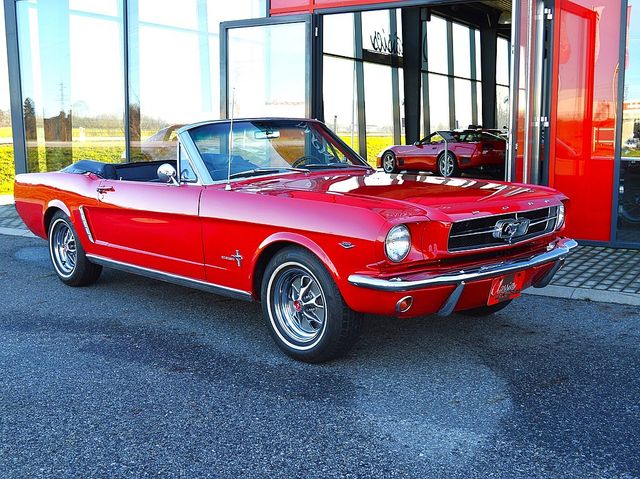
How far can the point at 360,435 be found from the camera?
334 cm

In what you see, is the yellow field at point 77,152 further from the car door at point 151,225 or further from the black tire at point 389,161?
the black tire at point 389,161

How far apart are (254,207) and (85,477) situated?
6.44 ft

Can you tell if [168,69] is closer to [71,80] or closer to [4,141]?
[71,80]

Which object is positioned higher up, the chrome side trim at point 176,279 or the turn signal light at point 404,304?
the turn signal light at point 404,304

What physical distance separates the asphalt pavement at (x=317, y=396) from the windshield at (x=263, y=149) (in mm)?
1102

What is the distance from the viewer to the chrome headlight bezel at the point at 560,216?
477 centimetres

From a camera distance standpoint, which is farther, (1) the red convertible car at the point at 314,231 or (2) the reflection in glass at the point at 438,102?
(2) the reflection in glass at the point at 438,102

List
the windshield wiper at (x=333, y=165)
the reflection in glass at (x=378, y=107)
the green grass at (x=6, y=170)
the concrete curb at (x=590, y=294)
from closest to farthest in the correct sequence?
the windshield wiper at (x=333, y=165) → the concrete curb at (x=590, y=294) → the green grass at (x=6, y=170) → the reflection in glass at (x=378, y=107)

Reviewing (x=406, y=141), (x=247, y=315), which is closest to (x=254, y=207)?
(x=247, y=315)

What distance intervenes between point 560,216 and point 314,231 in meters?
1.74

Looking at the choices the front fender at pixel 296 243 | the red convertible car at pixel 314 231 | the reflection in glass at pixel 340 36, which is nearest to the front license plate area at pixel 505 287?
the red convertible car at pixel 314 231

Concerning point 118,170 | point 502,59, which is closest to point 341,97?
point 502,59

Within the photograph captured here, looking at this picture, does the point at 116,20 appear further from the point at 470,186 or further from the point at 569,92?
the point at 470,186

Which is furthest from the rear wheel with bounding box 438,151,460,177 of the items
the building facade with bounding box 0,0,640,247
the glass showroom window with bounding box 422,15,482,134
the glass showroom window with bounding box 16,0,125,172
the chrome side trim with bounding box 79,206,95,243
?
the chrome side trim with bounding box 79,206,95,243
